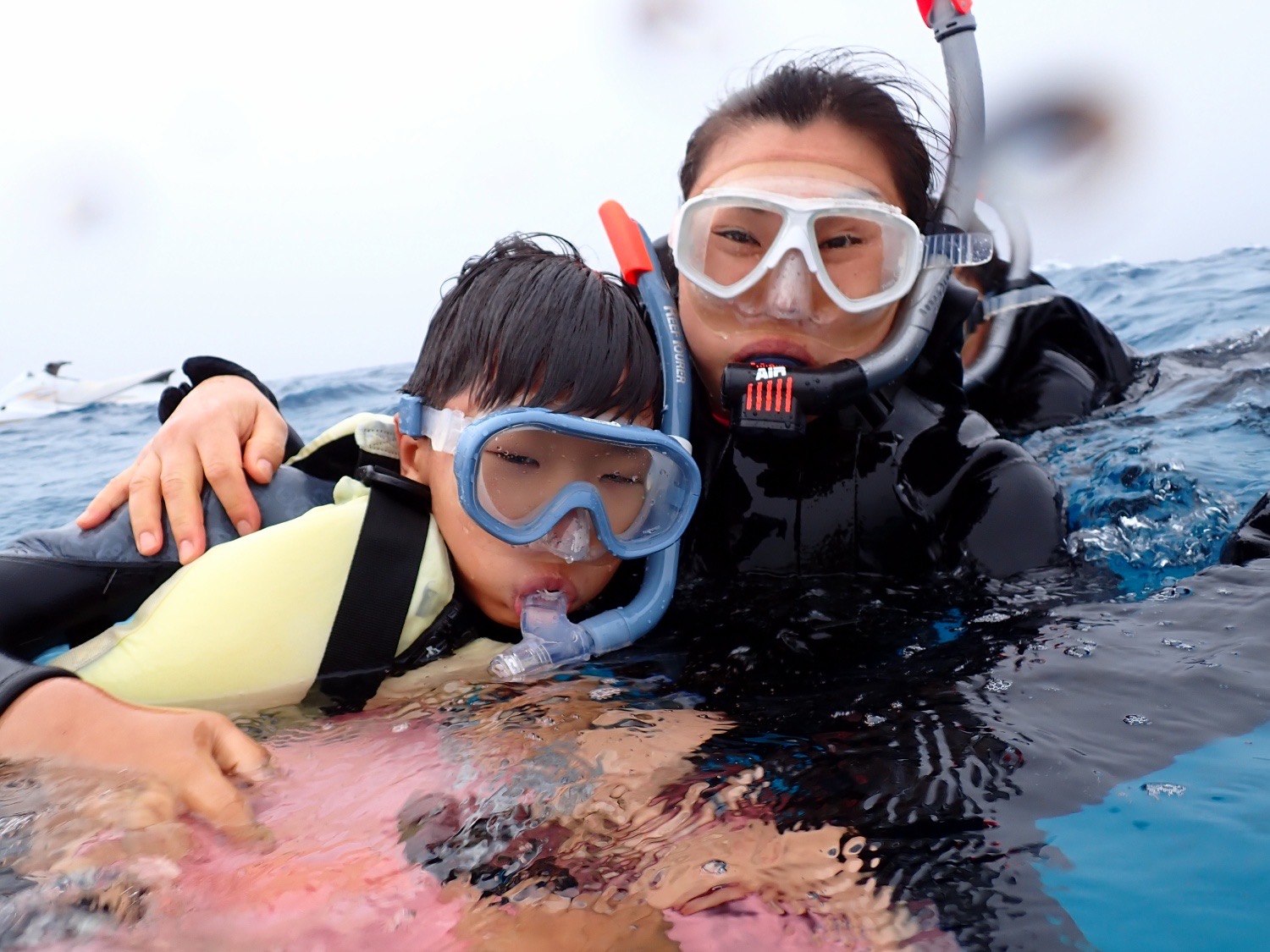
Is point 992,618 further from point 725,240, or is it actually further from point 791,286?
point 725,240

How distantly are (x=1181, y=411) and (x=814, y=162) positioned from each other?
2.57 metres

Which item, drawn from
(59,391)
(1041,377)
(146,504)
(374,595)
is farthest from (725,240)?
(59,391)

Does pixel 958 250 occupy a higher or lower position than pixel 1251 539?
higher

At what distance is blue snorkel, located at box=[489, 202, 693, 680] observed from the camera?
1934mm

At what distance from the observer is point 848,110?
2400 millimetres

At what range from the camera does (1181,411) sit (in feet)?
13.4

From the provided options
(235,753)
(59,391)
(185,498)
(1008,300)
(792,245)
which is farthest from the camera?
(59,391)

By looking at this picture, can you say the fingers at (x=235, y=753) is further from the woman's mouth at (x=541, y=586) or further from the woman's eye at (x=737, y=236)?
the woman's eye at (x=737, y=236)

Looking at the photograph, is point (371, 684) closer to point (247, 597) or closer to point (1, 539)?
point (247, 597)

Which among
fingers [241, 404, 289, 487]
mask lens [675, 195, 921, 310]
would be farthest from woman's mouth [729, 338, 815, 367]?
Result: fingers [241, 404, 289, 487]

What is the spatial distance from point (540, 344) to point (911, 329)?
0.89 metres

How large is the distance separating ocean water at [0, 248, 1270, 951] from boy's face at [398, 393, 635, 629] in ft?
0.63

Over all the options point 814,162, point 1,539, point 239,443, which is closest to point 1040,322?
point 814,162

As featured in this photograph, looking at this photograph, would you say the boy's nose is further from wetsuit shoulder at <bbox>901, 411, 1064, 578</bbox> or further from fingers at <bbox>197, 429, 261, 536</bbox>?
wetsuit shoulder at <bbox>901, 411, 1064, 578</bbox>
